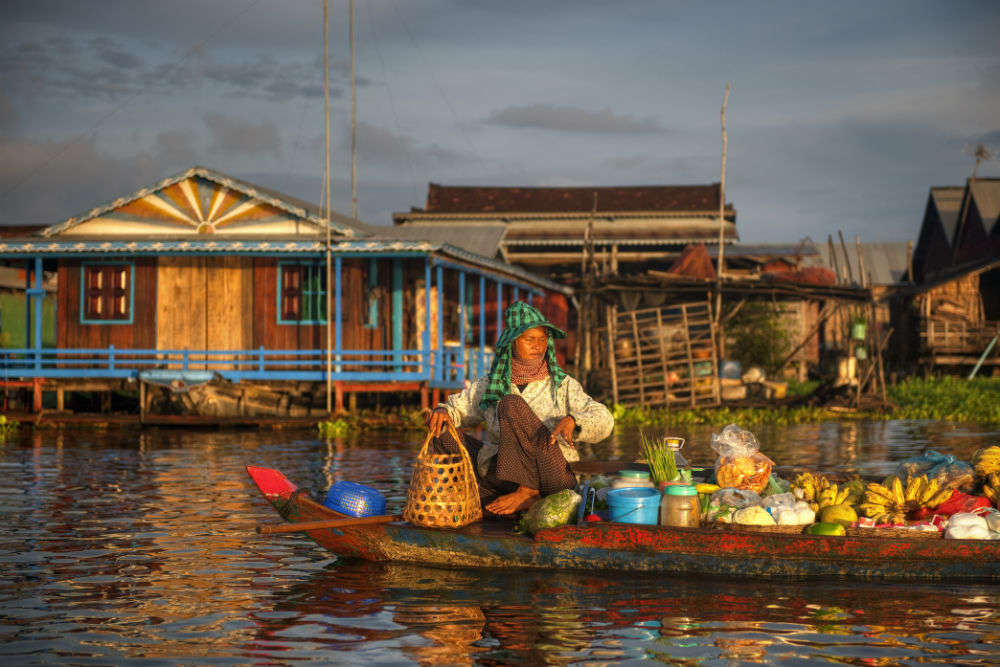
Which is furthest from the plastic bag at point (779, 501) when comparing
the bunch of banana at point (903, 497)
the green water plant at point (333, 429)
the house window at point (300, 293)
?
the house window at point (300, 293)

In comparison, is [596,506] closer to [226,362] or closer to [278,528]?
[278,528]

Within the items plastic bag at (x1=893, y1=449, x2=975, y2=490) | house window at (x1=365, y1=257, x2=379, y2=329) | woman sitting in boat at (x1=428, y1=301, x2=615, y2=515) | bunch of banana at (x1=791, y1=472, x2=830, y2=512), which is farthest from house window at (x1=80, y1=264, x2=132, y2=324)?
plastic bag at (x1=893, y1=449, x2=975, y2=490)

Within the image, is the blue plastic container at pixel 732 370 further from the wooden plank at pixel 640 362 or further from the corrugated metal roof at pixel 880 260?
the corrugated metal roof at pixel 880 260

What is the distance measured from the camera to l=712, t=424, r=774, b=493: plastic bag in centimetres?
786

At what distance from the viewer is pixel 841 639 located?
18.2 ft

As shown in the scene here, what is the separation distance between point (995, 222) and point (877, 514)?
30.7 metres

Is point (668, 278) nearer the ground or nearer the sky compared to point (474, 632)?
nearer the sky

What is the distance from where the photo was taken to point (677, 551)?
6883mm

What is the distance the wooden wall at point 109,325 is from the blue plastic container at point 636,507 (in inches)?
641

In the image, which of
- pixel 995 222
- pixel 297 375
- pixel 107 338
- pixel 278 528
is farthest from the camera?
pixel 995 222

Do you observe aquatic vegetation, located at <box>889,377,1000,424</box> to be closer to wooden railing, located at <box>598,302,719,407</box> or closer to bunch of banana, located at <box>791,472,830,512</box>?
wooden railing, located at <box>598,302,719,407</box>

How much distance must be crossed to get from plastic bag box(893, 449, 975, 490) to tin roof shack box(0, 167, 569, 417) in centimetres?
1276

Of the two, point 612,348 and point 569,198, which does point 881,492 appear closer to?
point 612,348

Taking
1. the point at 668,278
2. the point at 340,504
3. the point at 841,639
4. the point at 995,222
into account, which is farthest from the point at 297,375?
the point at 995,222
